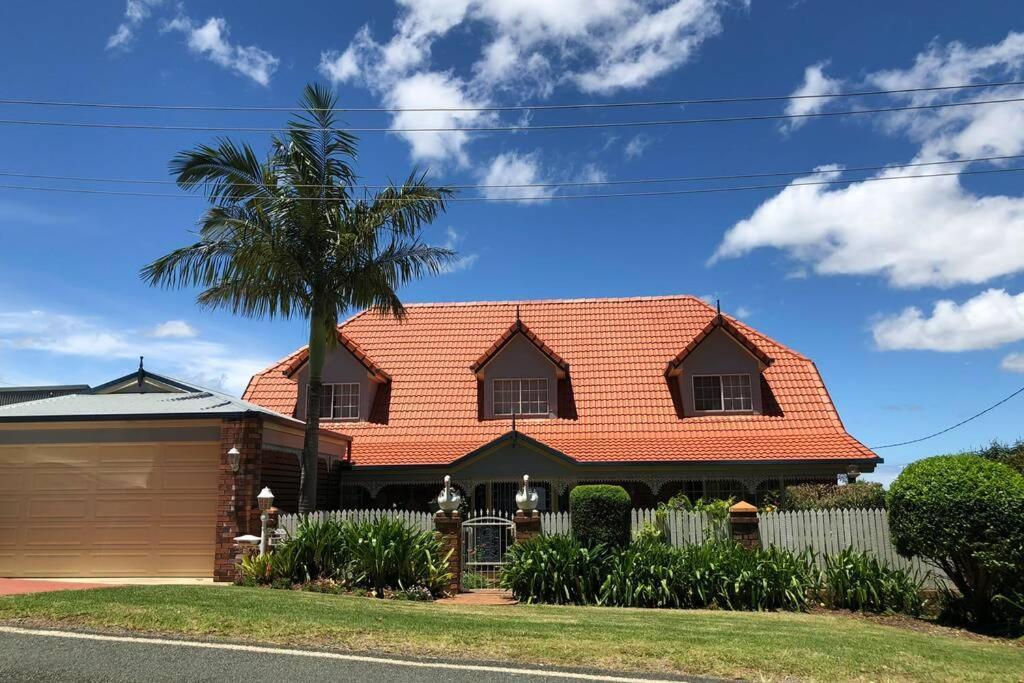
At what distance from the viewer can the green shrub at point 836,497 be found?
51.9 feet

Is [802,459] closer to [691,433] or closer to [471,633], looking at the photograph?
[691,433]

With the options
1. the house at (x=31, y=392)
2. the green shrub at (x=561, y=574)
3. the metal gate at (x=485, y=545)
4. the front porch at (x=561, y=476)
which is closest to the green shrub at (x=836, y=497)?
the front porch at (x=561, y=476)

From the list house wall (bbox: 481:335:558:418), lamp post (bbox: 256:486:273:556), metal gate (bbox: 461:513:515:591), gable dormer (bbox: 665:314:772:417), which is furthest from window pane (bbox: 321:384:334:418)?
gable dormer (bbox: 665:314:772:417)

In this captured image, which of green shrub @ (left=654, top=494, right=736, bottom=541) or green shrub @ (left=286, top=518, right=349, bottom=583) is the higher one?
green shrub @ (left=654, top=494, right=736, bottom=541)

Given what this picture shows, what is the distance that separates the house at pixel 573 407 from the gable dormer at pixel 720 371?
0.13 feet

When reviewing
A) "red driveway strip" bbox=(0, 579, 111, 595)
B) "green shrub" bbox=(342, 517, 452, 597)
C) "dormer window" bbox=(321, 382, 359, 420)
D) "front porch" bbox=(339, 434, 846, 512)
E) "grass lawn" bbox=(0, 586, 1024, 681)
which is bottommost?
"grass lawn" bbox=(0, 586, 1024, 681)

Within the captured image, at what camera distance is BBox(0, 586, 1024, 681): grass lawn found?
7.72m

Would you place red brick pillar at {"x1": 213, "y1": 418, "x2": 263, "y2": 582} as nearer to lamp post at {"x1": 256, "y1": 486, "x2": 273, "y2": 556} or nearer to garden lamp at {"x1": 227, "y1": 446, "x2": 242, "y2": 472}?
garden lamp at {"x1": 227, "y1": 446, "x2": 242, "y2": 472}

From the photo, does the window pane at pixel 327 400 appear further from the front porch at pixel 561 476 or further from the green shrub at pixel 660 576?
the green shrub at pixel 660 576

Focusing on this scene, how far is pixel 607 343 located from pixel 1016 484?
14079mm

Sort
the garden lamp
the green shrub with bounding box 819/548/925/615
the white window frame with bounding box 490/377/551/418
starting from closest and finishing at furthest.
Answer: the green shrub with bounding box 819/548/925/615, the garden lamp, the white window frame with bounding box 490/377/551/418

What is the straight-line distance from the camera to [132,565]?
49.8ft

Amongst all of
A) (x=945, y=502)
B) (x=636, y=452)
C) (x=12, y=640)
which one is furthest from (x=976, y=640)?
(x=12, y=640)

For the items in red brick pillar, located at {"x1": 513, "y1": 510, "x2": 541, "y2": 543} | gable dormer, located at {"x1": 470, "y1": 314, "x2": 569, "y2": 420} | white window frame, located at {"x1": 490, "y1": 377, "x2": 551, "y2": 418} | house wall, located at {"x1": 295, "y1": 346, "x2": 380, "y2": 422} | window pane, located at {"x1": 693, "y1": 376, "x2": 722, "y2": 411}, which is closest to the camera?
red brick pillar, located at {"x1": 513, "y1": 510, "x2": 541, "y2": 543}
